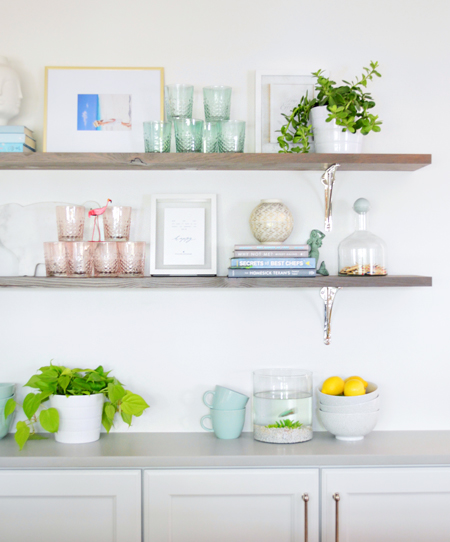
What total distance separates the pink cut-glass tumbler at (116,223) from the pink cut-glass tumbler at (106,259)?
41 millimetres

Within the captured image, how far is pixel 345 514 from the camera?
1.61 m

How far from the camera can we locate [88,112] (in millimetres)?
1891

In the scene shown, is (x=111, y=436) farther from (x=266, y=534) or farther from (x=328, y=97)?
(x=328, y=97)

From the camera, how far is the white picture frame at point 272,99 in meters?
1.90

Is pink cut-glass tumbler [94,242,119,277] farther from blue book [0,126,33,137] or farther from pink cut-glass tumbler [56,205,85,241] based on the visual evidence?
blue book [0,126,33,137]

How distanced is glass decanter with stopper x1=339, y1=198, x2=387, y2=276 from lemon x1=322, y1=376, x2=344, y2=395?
14.2 inches

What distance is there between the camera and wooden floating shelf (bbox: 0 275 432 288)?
1701mm

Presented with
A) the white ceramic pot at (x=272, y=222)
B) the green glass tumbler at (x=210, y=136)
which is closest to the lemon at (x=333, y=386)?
the white ceramic pot at (x=272, y=222)

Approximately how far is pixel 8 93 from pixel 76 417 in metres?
1.10

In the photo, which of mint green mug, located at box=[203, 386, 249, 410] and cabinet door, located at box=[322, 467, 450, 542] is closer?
cabinet door, located at box=[322, 467, 450, 542]

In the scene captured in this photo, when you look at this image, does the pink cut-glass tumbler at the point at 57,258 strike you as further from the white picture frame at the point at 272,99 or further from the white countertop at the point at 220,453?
the white picture frame at the point at 272,99

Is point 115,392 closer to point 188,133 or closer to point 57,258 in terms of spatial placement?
point 57,258

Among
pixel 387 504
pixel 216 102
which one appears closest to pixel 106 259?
pixel 216 102

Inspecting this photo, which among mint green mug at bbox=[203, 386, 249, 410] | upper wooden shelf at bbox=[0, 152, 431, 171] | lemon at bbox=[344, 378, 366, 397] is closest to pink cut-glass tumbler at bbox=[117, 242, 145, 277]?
upper wooden shelf at bbox=[0, 152, 431, 171]
